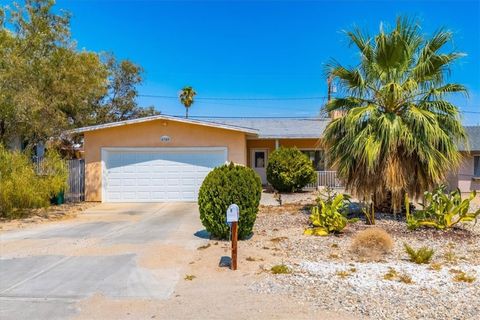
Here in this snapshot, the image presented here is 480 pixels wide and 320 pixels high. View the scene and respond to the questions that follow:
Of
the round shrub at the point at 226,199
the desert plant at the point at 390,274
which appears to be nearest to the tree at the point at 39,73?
the round shrub at the point at 226,199

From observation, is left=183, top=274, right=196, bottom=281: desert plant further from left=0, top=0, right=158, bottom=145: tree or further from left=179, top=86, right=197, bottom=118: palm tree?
left=179, top=86, right=197, bottom=118: palm tree

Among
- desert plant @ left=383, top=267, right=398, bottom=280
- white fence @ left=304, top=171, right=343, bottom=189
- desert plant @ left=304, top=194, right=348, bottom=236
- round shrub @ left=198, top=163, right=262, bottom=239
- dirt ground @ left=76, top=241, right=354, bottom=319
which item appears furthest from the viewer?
white fence @ left=304, top=171, right=343, bottom=189

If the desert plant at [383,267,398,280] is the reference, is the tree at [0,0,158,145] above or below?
above

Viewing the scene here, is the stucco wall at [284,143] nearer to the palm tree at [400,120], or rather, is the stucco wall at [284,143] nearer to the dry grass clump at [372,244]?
the palm tree at [400,120]

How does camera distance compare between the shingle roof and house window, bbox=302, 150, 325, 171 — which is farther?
house window, bbox=302, 150, 325, 171

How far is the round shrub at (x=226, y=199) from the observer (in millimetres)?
7477

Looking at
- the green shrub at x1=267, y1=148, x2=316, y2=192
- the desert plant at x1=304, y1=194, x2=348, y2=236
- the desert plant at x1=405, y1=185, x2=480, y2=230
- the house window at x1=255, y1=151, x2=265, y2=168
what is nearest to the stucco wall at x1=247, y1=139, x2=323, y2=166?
the house window at x1=255, y1=151, x2=265, y2=168

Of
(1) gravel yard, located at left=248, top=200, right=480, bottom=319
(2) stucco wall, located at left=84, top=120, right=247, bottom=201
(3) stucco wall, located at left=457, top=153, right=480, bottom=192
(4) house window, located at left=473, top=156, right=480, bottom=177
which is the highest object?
(2) stucco wall, located at left=84, top=120, right=247, bottom=201

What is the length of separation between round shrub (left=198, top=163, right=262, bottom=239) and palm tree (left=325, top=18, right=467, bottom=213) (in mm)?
3347

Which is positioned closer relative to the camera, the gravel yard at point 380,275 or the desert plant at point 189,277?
the gravel yard at point 380,275

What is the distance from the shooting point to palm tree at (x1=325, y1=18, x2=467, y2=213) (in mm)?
9422

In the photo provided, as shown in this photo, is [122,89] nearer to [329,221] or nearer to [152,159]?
[152,159]

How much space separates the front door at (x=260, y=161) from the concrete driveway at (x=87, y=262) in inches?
444

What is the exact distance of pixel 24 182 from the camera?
35.0 ft
